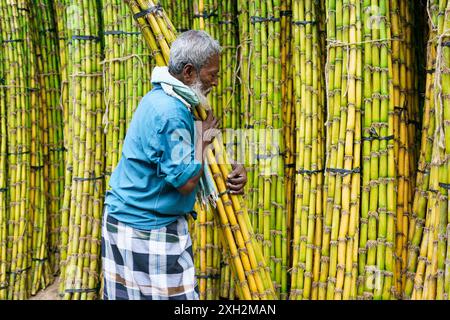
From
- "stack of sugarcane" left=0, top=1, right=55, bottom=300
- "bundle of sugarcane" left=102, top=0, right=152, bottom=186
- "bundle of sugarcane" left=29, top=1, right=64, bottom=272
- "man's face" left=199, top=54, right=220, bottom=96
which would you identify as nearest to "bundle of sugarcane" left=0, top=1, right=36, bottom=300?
"stack of sugarcane" left=0, top=1, right=55, bottom=300

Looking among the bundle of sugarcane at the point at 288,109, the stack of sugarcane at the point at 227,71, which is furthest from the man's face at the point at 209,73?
the stack of sugarcane at the point at 227,71

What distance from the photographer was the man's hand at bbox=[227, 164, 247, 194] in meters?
2.66

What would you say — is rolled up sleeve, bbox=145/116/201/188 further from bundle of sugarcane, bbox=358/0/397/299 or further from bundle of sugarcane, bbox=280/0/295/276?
bundle of sugarcane, bbox=280/0/295/276

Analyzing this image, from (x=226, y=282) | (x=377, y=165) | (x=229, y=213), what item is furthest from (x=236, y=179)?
(x=226, y=282)

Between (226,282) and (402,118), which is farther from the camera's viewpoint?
(226,282)

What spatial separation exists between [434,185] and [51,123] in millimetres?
3686

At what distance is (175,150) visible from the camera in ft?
A: 7.37

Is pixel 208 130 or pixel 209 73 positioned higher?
pixel 209 73

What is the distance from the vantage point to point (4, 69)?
467cm

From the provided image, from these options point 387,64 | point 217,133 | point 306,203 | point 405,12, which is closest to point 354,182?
point 306,203

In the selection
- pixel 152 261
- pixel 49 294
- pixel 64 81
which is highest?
pixel 64 81

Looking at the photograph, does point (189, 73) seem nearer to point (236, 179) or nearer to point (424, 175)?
point (236, 179)

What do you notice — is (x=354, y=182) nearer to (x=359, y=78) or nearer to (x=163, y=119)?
(x=359, y=78)

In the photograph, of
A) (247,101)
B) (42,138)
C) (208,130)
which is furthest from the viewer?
(42,138)
